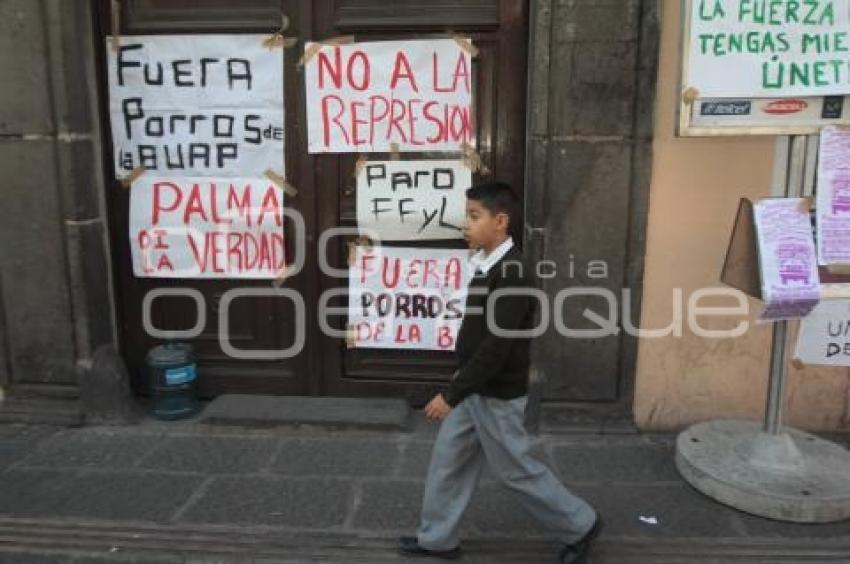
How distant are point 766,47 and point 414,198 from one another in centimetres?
202

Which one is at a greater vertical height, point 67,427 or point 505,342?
point 505,342

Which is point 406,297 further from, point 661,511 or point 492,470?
point 661,511

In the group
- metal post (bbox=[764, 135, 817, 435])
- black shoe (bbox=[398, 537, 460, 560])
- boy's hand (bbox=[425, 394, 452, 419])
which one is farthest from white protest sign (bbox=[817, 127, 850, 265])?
black shoe (bbox=[398, 537, 460, 560])

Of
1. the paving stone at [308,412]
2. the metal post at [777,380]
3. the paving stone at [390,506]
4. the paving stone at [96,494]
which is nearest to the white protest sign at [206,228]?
the paving stone at [308,412]

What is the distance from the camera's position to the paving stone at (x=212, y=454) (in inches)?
164

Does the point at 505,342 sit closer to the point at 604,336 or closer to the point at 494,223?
the point at 494,223

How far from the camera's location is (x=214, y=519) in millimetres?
3633

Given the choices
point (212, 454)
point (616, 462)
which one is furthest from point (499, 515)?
point (212, 454)

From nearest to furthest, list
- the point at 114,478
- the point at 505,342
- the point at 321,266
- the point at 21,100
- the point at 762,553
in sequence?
the point at 505,342 < the point at 762,553 < the point at 114,478 < the point at 21,100 < the point at 321,266

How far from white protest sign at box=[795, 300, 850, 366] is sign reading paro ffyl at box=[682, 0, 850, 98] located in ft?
3.82

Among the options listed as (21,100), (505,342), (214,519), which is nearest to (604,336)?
(505,342)

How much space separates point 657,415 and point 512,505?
4.13 feet

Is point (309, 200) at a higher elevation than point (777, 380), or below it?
higher

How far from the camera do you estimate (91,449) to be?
4.40 metres
